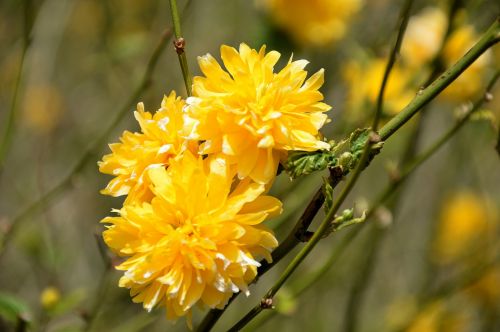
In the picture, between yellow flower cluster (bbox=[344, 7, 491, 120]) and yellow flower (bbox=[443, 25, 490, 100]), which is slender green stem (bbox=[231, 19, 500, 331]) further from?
yellow flower (bbox=[443, 25, 490, 100])

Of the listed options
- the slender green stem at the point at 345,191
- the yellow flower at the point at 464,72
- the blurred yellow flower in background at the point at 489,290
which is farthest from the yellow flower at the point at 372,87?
the blurred yellow flower in background at the point at 489,290

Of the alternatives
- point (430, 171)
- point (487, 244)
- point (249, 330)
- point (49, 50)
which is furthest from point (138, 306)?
point (430, 171)

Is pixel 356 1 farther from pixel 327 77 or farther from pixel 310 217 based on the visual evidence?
pixel 310 217

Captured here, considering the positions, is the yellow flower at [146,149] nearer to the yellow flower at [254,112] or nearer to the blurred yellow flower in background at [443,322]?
the yellow flower at [254,112]

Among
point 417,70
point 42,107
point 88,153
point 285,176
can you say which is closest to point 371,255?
point 285,176

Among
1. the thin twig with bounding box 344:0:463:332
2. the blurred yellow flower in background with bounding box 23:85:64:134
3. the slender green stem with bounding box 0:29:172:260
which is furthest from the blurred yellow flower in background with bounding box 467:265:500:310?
the blurred yellow flower in background with bounding box 23:85:64:134

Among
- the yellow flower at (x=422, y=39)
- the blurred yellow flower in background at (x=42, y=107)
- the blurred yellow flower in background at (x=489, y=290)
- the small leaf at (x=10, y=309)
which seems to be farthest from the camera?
the blurred yellow flower in background at (x=42, y=107)
